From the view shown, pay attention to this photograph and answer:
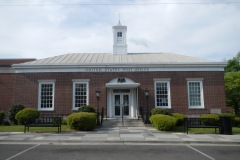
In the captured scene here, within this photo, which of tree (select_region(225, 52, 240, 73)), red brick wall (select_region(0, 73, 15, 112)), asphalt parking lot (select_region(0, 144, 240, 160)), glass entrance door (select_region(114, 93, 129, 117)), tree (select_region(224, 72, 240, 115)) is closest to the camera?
asphalt parking lot (select_region(0, 144, 240, 160))

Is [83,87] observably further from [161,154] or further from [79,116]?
[161,154]

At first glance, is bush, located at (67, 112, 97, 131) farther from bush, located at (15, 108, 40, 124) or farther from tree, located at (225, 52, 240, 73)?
tree, located at (225, 52, 240, 73)

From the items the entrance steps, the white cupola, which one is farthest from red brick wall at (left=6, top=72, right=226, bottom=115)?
the white cupola

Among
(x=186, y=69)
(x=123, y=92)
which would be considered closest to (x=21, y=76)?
(x=123, y=92)

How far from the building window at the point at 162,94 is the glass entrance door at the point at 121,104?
2.84 m

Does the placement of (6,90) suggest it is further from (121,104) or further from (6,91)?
(121,104)

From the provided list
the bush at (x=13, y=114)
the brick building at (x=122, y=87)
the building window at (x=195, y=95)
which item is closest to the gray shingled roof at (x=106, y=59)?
the brick building at (x=122, y=87)

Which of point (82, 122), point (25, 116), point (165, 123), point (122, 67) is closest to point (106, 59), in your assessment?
point (122, 67)

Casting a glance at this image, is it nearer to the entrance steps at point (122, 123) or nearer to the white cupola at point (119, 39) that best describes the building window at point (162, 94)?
the entrance steps at point (122, 123)

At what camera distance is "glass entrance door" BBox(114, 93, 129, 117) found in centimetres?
2421

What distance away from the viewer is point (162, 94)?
24172mm

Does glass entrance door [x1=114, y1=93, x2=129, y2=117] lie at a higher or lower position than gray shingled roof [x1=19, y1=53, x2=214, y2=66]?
lower

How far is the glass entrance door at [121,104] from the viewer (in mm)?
24211

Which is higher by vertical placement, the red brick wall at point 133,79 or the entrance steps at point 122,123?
the red brick wall at point 133,79
